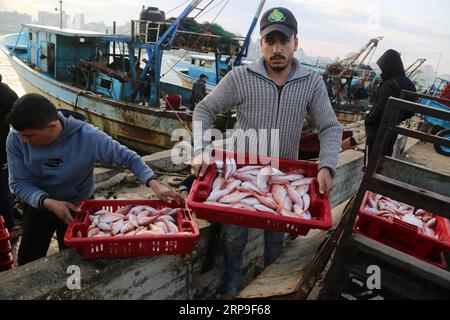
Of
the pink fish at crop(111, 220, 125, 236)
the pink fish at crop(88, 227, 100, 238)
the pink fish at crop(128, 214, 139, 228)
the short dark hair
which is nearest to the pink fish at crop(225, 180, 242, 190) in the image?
the pink fish at crop(128, 214, 139, 228)

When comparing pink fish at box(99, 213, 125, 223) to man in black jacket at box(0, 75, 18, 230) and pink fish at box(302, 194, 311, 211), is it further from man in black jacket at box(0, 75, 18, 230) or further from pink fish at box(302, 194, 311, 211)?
man in black jacket at box(0, 75, 18, 230)

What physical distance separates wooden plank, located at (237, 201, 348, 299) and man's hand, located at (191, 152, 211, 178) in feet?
3.36

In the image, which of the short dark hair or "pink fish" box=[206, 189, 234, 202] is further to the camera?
"pink fish" box=[206, 189, 234, 202]

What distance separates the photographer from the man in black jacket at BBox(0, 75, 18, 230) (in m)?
3.71

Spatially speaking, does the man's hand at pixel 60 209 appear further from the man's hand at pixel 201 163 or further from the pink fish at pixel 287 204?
the pink fish at pixel 287 204

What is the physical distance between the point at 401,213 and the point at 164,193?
2.45 meters

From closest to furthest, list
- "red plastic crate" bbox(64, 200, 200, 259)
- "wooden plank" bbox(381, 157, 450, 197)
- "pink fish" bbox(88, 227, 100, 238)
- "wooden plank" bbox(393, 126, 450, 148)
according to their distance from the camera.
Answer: "wooden plank" bbox(393, 126, 450, 148) < "red plastic crate" bbox(64, 200, 200, 259) < "pink fish" bbox(88, 227, 100, 238) < "wooden plank" bbox(381, 157, 450, 197)

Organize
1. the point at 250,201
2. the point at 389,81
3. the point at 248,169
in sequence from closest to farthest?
the point at 250,201 → the point at 248,169 → the point at 389,81

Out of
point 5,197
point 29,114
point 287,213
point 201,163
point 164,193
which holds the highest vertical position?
point 29,114

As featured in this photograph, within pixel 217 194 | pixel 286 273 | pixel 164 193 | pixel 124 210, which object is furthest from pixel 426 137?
pixel 124 210

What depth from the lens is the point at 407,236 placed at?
2627 mm

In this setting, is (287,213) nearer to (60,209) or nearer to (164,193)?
(164,193)

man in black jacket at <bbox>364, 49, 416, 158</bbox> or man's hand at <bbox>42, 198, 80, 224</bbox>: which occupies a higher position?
man in black jacket at <bbox>364, 49, 416, 158</bbox>

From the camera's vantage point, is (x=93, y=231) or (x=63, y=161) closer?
(x=93, y=231)
